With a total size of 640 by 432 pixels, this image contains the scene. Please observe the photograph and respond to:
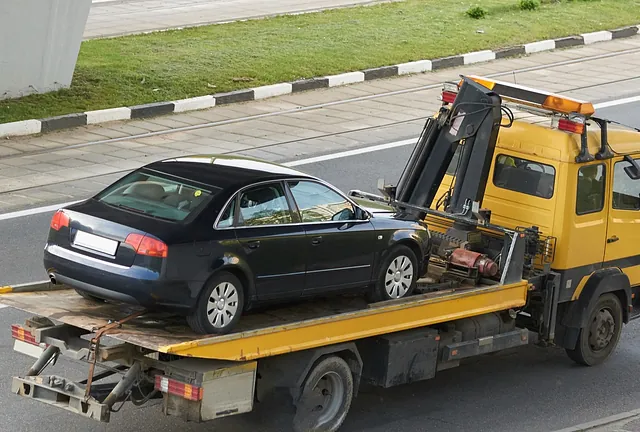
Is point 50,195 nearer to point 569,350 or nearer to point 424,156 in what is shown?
point 424,156

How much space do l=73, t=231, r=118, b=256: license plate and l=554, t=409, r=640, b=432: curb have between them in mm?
3689

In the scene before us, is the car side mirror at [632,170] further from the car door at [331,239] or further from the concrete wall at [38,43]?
the concrete wall at [38,43]

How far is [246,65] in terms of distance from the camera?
20.7 m

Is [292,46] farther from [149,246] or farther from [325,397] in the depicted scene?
[149,246]

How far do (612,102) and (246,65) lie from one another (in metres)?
6.32

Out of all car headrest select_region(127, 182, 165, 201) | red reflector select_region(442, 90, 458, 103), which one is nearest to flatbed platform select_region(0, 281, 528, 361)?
car headrest select_region(127, 182, 165, 201)

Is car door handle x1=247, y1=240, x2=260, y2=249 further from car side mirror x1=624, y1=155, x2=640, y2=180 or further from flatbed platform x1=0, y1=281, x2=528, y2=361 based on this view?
car side mirror x1=624, y1=155, x2=640, y2=180

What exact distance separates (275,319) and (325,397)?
2.24ft

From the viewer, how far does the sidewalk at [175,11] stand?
2420 centimetres

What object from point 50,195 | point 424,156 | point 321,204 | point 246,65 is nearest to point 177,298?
point 321,204

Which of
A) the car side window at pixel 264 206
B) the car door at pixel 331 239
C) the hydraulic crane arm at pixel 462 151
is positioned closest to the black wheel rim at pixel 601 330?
the hydraulic crane arm at pixel 462 151

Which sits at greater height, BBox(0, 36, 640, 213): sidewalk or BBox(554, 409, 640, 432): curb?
BBox(0, 36, 640, 213): sidewalk

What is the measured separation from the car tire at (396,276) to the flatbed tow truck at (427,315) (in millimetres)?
156

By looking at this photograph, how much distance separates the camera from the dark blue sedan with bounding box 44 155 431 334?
779cm
